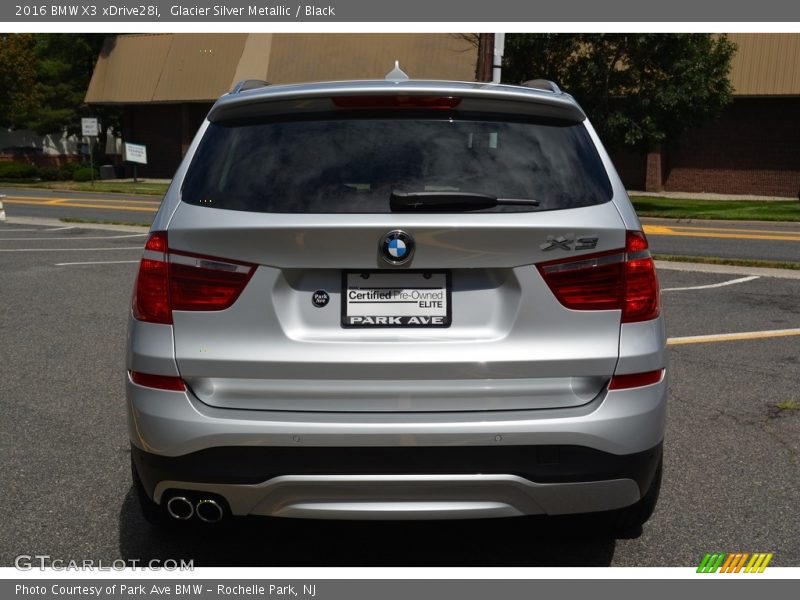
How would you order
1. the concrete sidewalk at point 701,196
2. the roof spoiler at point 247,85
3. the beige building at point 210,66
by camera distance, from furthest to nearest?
1. the beige building at point 210,66
2. the concrete sidewalk at point 701,196
3. the roof spoiler at point 247,85

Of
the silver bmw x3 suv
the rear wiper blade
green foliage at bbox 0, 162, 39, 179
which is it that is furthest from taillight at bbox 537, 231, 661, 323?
green foliage at bbox 0, 162, 39, 179

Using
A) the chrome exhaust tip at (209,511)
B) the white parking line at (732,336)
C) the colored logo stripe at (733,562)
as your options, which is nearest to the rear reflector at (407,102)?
the chrome exhaust tip at (209,511)

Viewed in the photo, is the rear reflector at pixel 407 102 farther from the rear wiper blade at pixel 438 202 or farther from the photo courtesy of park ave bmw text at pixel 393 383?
the rear wiper blade at pixel 438 202

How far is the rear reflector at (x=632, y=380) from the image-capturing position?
343cm

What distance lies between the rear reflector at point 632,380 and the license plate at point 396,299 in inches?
24.3

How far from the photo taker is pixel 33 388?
22.4ft

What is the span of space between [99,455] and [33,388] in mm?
1749

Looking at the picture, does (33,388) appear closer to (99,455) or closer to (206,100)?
(99,455)

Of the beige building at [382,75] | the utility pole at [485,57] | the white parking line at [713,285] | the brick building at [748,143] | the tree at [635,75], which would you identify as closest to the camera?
the white parking line at [713,285]

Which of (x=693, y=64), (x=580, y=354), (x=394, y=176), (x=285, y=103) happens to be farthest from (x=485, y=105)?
(x=693, y=64)

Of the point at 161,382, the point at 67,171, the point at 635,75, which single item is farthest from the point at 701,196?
the point at 161,382

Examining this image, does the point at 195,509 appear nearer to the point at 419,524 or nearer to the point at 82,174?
the point at 419,524

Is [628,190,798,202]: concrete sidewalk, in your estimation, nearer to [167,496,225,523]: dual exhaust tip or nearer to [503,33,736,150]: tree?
[503,33,736,150]: tree

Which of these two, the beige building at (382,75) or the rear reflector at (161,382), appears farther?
the beige building at (382,75)
